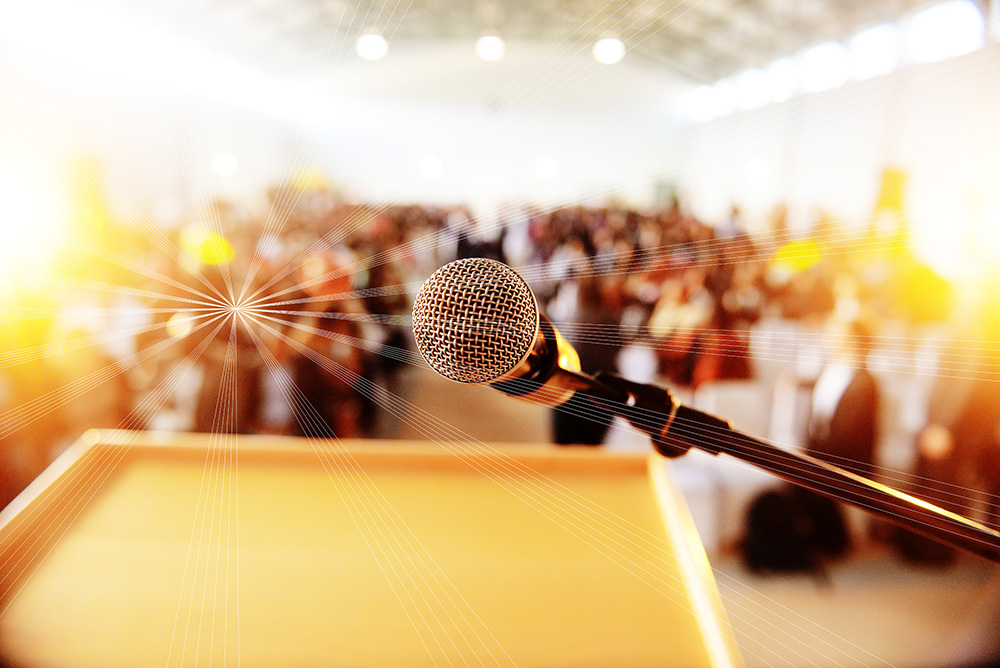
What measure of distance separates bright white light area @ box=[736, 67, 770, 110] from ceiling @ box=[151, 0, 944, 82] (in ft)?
0.21

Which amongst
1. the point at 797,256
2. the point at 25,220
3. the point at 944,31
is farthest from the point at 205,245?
the point at 944,31

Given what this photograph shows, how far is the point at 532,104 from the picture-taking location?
4102 mm

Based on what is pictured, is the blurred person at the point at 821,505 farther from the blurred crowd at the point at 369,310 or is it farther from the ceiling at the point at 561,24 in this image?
the ceiling at the point at 561,24

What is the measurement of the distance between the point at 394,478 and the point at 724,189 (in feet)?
13.5

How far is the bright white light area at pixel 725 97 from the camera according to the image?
3367mm

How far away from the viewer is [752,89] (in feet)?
Result: 10.3

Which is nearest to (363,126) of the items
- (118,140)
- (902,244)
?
(118,140)

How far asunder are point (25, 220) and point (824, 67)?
11.4 ft

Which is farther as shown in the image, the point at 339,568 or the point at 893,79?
the point at 893,79

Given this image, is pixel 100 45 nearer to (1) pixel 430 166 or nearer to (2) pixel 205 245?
(2) pixel 205 245

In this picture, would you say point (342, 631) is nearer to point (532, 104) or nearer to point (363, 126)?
point (363, 126)

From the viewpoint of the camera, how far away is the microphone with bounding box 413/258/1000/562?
32 cm

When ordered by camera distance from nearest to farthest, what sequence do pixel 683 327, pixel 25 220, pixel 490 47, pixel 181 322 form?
1. pixel 25 220
2. pixel 181 322
3. pixel 683 327
4. pixel 490 47

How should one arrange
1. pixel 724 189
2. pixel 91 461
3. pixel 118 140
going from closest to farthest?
pixel 91 461 → pixel 118 140 → pixel 724 189
